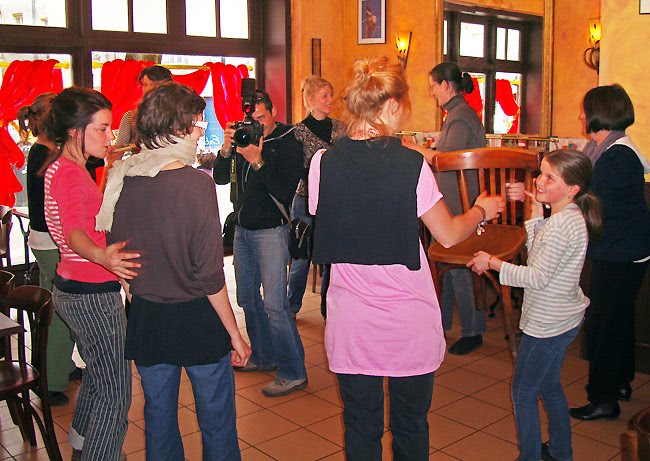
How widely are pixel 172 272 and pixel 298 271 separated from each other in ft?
9.01

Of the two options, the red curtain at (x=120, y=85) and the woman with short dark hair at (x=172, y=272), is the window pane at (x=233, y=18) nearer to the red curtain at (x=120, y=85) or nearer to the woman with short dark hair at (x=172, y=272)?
the red curtain at (x=120, y=85)

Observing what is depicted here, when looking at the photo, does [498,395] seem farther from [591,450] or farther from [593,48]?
[593,48]

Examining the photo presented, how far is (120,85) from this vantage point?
20.9ft

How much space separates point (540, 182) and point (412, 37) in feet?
15.2

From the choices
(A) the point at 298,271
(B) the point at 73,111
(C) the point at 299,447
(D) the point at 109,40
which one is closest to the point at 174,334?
(B) the point at 73,111

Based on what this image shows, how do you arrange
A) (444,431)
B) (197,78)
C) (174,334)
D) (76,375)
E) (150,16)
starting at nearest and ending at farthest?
1. (174,334)
2. (444,431)
3. (76,375)
4. (150,16)
5. (197,78)

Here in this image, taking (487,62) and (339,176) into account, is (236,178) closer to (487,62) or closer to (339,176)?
(339,176)

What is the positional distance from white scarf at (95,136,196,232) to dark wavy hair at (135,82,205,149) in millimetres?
25

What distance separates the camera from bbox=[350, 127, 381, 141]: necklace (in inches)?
81.1

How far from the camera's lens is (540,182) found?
2633mm

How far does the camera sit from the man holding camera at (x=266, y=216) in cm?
346

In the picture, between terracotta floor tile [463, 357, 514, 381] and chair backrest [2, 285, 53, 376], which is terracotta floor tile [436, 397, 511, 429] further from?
chair backrest [2, 285, 53, 376]

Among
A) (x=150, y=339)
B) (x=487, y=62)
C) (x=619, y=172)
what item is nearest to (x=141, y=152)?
(x=150, y=339)

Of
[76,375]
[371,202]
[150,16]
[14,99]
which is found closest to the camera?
[371,202]
